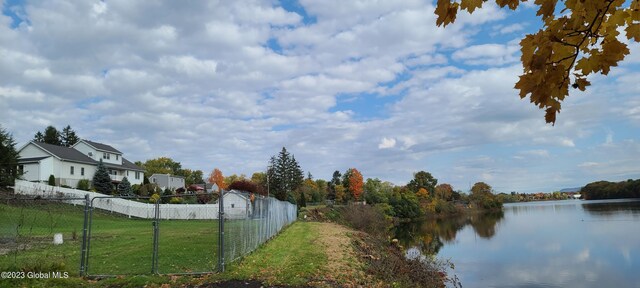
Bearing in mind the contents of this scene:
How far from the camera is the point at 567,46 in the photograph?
9.61 feet

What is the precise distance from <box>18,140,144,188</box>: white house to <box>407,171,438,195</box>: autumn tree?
7285 centimetres

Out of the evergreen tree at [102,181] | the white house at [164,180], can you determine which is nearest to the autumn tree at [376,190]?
the white house at [164,180]

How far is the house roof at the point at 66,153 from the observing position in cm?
4978

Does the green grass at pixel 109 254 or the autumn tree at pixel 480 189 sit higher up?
the autumn tree at pixel 480 189

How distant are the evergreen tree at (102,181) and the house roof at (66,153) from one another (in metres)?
2.18

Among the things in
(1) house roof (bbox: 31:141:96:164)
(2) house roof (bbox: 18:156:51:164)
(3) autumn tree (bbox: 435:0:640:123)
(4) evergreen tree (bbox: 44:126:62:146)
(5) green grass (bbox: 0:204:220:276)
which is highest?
(4) evergreen tree (bbox: 44:126:62:146)

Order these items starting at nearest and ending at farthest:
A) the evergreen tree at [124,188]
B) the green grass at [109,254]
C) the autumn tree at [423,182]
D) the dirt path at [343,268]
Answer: the green grass at [109,254], the dirt path at [343,268], the evergreen tree at [124,188], the autumn tree at [423,182]

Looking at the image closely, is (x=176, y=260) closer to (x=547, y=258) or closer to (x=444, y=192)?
(x=547, y=258)

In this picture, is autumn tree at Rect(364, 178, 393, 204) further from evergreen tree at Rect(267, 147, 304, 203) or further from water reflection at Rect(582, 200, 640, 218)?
water reflection at Rect(582, 200, 640, 218)

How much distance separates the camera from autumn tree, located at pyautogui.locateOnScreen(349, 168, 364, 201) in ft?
310

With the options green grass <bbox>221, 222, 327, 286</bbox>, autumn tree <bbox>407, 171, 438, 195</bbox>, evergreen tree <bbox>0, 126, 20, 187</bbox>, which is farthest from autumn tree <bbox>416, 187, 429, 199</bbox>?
green grass <bbox>221, 222, 327, 286</bbox>

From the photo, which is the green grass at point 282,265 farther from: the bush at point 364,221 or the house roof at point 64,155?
the house roof at point 64,155

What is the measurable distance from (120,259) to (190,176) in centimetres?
10740

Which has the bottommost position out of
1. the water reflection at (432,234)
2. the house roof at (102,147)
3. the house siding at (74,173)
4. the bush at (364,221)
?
the water reflection at (432,234)
